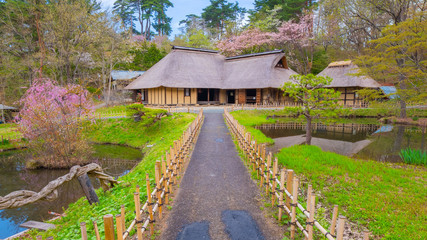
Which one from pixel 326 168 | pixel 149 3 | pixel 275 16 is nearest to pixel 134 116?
pixel 326 168

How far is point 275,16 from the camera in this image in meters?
35.4

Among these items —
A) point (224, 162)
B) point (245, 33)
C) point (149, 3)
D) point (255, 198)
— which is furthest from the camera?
point (149, 3)

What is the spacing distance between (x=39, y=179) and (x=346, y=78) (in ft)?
97.8

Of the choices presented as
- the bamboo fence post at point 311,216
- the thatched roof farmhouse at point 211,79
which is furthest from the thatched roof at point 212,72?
the bamboo fence post at point 311,216

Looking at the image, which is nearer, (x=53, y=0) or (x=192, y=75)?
(x=53, y=0)

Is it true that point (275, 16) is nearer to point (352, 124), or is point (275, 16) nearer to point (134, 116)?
point (352, 124)

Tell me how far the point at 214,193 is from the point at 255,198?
3.48 ft

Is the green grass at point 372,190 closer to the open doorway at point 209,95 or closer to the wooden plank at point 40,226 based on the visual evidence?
the wooden plank at point 40,226

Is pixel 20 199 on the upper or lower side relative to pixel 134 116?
lower

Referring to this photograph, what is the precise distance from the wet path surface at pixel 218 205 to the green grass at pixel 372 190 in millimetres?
1969

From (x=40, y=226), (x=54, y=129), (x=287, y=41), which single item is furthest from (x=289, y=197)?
(x=287, y=41)

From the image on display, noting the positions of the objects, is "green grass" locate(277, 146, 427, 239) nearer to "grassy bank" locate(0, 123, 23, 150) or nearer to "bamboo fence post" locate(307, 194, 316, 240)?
"bamboo fence post" locate(307, 194, 316, 240)

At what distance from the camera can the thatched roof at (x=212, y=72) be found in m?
24.3

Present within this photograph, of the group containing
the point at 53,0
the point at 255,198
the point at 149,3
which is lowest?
the point at 255,198
